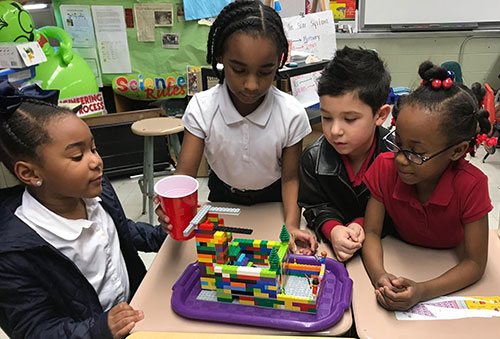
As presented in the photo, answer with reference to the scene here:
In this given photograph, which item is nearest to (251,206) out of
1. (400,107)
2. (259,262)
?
(259,262)

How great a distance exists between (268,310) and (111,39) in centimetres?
316

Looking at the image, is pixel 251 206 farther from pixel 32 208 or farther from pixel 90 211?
pixel 32 208

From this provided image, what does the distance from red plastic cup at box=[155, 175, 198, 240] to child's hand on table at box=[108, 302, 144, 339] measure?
0.21 meters

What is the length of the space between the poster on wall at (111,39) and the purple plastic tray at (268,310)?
292 cm

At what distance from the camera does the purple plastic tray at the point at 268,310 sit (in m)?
0.84

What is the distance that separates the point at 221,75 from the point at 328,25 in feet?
7.26

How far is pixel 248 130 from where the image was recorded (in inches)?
52.5

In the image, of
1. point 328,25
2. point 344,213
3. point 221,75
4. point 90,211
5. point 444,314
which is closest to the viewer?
point 444,314

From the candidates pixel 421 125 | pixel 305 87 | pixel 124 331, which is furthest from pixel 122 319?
pixel 305 87

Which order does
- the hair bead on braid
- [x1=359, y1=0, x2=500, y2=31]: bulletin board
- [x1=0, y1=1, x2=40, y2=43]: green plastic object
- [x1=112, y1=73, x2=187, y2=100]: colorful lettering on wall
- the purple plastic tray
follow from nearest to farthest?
the purple plastic tray, the hair bead on braid, [x1=0, y1=1, x2=40, y2=43]: green plastic object, [x1=112, y1=73, x2=187, y2=100]: colorful lettering on wall, [x1=359, y1=0, x2=500, y2=31]: bulletin board

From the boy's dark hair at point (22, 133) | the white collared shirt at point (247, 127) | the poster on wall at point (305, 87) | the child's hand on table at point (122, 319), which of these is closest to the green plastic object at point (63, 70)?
the poster on wall at point (305, 87)

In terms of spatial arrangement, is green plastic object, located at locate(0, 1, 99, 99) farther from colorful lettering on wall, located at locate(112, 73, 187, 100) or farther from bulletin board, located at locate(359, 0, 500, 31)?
bulletin board, located at locate(359, 0, 500, 31)

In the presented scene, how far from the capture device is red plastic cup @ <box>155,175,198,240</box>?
974mm

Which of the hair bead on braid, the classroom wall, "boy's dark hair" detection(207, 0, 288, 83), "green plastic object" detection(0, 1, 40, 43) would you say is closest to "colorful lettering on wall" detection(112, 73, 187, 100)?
"green plastic object" detection(0, 1, 40, 43)
